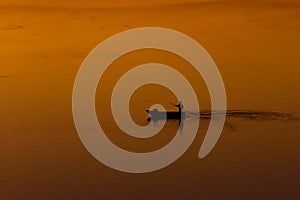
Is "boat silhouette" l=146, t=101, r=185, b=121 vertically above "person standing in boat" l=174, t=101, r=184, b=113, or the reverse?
"person standing in boat" l=174, t=101, r=184, b=113

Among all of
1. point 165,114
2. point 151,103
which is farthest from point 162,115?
point 151,103

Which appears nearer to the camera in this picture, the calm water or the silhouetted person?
the calm water

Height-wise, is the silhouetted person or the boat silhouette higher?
the silhouetted person

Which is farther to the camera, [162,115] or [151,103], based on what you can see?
[151,103]

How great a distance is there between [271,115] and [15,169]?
1340mm

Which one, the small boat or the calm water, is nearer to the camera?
the calm water

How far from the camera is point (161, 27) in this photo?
5.89 m

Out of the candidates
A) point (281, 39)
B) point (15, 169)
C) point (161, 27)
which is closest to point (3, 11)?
point (161, 27)

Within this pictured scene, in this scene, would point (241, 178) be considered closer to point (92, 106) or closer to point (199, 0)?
point (92, 106)

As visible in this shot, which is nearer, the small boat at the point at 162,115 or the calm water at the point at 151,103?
the calm water at the point at 151,103

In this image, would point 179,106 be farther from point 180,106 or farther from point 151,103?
point 151,103

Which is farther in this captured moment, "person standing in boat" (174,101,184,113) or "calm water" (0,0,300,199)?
"person standing in boat" (174,101,184,113)

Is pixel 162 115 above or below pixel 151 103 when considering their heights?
below

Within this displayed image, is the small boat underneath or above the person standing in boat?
underneath
